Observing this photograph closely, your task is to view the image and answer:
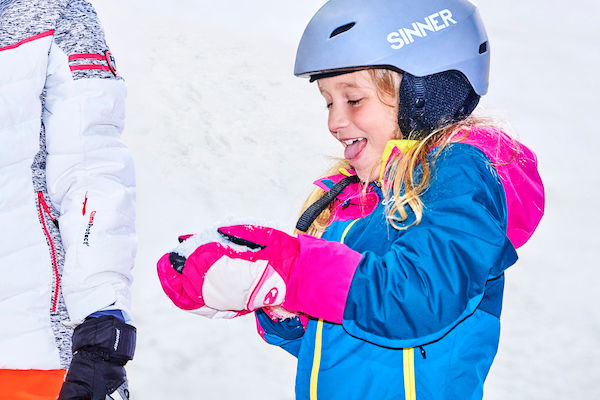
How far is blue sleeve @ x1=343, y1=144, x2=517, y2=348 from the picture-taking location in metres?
1.25

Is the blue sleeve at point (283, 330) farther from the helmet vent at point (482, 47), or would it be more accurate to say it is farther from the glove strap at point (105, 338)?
the helmet vent at point (482, 47)

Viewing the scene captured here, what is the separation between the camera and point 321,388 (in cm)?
162

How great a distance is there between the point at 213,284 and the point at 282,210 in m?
5.95

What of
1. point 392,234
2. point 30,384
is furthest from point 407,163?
point 30,384

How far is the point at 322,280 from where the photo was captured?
1287mm

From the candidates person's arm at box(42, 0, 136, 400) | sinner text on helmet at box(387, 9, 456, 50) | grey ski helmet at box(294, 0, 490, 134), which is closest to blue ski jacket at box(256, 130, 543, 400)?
grey ski helmet at box(294, 0, 490, 134)

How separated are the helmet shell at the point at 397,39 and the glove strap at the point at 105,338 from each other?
88 cm

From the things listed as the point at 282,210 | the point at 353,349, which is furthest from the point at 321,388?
the point at 282,210

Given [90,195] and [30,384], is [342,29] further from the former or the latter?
[30,384]

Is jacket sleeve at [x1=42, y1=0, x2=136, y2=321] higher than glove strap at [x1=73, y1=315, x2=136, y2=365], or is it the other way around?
jacket sleeve at [x1=42, y1=0, x2=136, y2=321]

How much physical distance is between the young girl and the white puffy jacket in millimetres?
540

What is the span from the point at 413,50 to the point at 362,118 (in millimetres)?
230

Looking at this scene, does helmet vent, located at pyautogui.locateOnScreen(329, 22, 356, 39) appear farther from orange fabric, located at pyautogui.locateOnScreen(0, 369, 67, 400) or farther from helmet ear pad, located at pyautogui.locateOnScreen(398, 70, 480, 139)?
orange fabric, located at pyautogui.locateOnScreen(0, 369, 67, 400)

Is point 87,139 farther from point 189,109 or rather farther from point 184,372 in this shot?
point 189,109
